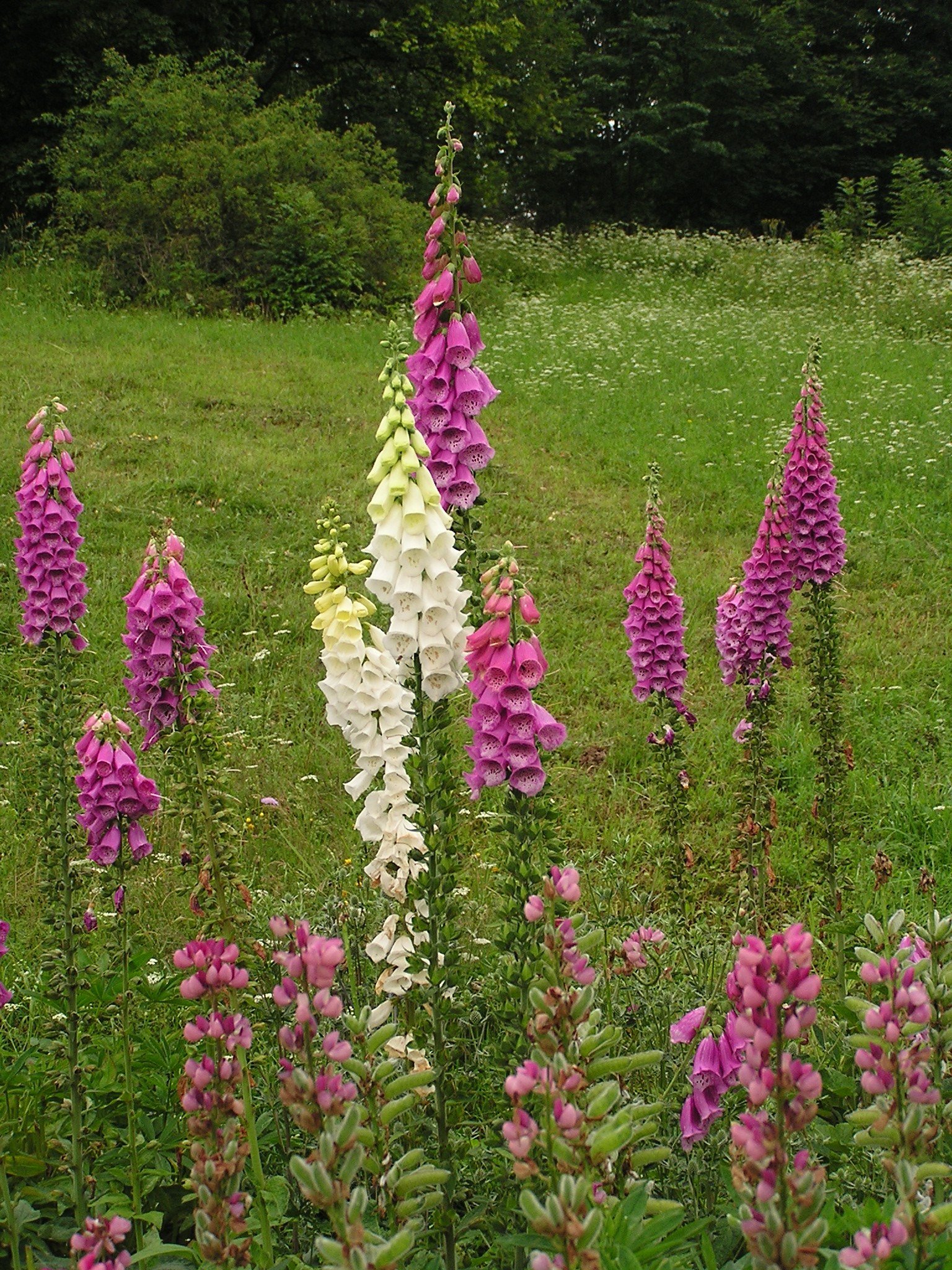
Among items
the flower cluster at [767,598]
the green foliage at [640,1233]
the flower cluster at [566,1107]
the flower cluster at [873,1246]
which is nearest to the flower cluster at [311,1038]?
the flower cluster at [566,1107]

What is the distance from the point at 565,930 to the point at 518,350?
11.9 meters

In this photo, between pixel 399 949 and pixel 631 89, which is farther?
pixel 631 89

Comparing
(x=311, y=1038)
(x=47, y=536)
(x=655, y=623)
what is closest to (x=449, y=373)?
(x=47, y=536)

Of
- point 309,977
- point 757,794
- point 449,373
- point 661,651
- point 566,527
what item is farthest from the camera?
point 566,527

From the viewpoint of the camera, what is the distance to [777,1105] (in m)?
1.19

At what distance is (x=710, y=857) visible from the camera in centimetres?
427

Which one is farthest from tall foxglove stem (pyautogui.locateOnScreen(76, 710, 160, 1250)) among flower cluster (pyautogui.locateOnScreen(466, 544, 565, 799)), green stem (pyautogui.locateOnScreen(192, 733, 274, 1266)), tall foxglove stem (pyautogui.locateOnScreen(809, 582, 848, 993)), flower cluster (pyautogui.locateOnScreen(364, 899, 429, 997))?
tall foxglove stem (pyautogui.locateOnScreen(809, 582, 848, 993))

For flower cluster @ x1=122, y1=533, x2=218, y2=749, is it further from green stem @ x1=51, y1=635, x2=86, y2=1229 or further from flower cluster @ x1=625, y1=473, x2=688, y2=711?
flower cluster @ x1=625, y1=473, x2=688, y2=711

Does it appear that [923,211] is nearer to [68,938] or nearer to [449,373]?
[449,373]

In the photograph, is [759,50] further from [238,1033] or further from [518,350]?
[238,1033]

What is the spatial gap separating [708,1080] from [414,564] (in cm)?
109

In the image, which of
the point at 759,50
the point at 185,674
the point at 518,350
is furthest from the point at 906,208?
the point at 185,674

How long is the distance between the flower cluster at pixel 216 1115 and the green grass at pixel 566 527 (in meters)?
1.45

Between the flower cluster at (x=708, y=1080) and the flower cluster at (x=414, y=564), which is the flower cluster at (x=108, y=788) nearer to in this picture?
the flower cluster at (x=414, y=564)
